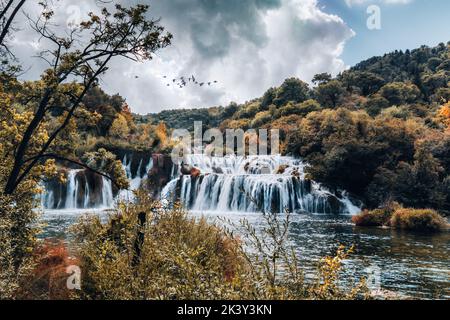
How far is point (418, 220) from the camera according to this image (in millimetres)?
26812

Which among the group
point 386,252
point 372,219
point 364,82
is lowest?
point 386,252

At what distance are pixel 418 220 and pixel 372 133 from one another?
1997 cm

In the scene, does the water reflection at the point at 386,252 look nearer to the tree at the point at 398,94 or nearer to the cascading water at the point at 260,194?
the cascading water at the point at 260,194

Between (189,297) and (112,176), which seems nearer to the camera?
(189,297)

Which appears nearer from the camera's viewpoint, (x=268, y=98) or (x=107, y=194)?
(x=107, y=194)

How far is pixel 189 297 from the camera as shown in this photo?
481 centimetres

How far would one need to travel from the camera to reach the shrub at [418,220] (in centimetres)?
2631

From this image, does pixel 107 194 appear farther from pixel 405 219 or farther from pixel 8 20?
pixel 8 20

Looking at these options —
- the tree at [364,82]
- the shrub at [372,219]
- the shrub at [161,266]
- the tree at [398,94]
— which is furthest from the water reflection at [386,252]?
the tree at [364,82]

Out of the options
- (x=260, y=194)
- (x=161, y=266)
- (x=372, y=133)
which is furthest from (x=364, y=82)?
(x=161, y=266)

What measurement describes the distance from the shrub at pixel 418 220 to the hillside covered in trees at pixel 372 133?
817 cm

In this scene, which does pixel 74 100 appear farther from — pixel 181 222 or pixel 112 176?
pixel 181 222

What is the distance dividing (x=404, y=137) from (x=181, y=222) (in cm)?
3892
